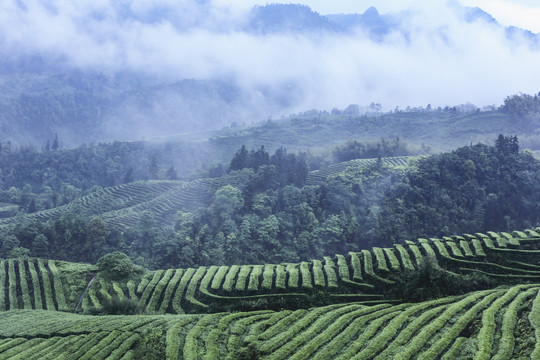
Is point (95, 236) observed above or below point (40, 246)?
above

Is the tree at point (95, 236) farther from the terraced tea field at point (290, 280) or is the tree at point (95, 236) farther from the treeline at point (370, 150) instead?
the treeline at point (370, 150)

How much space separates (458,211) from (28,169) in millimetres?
140800

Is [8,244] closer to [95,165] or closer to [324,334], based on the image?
[324,334]

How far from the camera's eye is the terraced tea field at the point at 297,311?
2545 cm

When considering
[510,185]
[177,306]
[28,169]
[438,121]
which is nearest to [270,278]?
[177,306]

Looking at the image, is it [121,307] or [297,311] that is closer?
[297,311]

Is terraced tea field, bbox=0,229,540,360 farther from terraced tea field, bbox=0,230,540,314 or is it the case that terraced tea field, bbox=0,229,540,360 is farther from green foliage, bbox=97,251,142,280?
green foliage, bbox=97,251,142,280

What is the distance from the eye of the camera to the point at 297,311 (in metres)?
32.0

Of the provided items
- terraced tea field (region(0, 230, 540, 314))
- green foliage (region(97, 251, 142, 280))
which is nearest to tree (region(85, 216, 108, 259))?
terraced tea field (region(0, 230, 540, 314))

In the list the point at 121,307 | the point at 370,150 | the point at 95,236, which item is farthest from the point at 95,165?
the point at 121,307

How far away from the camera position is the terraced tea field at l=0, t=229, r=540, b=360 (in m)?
25.5

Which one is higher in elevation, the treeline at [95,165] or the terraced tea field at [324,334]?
the treeline at [95,165]

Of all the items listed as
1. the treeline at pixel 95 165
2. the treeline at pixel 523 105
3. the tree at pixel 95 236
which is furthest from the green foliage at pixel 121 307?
the treeline at pixel 523 105

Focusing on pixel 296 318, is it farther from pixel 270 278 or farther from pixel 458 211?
pixel 458 211
